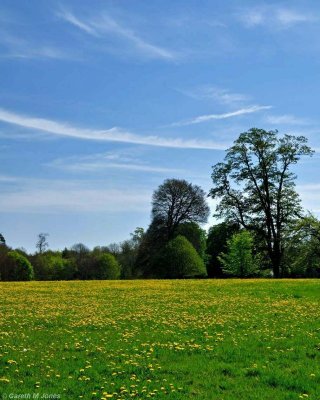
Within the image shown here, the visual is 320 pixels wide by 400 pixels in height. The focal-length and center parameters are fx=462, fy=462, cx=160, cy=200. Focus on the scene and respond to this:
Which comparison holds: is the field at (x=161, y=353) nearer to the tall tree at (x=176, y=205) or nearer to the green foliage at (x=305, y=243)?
the green foliage at (x=305, y=243)

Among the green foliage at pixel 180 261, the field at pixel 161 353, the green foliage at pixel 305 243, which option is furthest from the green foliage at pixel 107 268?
the field at pixel 161 353

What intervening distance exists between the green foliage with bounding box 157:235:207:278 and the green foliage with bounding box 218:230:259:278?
16.9 ft

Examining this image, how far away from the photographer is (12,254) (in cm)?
9094

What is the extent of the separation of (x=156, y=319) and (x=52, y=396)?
10119 mm

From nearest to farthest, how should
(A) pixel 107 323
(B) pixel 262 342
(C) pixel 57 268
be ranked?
(B) pixel 262 342, (A) pixel 107 323, (C) pixel 57 268

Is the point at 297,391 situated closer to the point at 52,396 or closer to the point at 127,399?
the point at 127,399

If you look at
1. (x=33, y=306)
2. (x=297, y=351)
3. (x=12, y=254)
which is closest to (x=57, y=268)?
(x=12, y=254)

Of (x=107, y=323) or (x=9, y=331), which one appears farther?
(x=107, y=323)

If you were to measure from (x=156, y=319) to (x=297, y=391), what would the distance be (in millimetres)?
9758

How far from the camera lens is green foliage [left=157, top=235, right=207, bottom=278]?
70.1 m

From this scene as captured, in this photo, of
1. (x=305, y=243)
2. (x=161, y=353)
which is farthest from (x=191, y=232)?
(x=161, y=353)

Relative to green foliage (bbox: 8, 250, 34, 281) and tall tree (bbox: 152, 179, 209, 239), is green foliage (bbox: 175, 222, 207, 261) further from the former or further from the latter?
green foliage (bbox: 8, 250, 34, 281)

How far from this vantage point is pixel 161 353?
1224 centimetres

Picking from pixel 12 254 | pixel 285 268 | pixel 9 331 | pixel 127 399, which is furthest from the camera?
pixel 12 254
